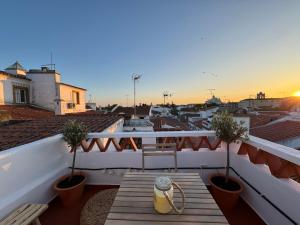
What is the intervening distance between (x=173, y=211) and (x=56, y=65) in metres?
19.7

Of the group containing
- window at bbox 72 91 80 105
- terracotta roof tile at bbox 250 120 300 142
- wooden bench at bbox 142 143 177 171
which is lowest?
terracotta roof tile at bbox 250 120 300 142

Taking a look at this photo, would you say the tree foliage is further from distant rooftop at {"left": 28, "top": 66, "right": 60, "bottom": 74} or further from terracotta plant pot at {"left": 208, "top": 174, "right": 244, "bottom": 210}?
distant rooftop at {"left": 28, "top": 66, "right": 60, "bottom": 74}

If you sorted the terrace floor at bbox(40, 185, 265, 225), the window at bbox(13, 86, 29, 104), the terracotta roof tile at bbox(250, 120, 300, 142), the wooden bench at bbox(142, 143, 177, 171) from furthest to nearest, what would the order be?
1. the window at bbox(13, 86, 29, 104)
2. the terracotta roof tile at bbox(250, 120, 300, 142)
3. the wooden bench at bbox(142, 143, 177, 171)
4. the terrace floor at bbox(40, 185, 265, 225)

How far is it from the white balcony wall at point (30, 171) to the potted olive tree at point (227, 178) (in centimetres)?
298

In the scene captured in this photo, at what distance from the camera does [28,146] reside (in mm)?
2721

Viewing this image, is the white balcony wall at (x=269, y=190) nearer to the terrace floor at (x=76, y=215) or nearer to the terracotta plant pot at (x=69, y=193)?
the terrace floor at (x=76, y=215)

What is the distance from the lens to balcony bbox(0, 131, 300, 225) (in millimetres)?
2221

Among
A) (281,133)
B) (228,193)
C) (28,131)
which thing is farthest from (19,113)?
(281,133)

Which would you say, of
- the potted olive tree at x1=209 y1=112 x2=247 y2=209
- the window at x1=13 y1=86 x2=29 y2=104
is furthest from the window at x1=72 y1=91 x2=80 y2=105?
the potted olive tree at x1=209 y1=112 x2=247 y2=209

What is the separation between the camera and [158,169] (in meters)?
3.55

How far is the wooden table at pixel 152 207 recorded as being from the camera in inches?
54.9

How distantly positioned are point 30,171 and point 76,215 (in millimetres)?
1044

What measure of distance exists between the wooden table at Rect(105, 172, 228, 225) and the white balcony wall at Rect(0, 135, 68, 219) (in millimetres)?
1720

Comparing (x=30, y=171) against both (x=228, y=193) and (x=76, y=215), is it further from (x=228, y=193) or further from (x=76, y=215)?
(x=228, y=193)
